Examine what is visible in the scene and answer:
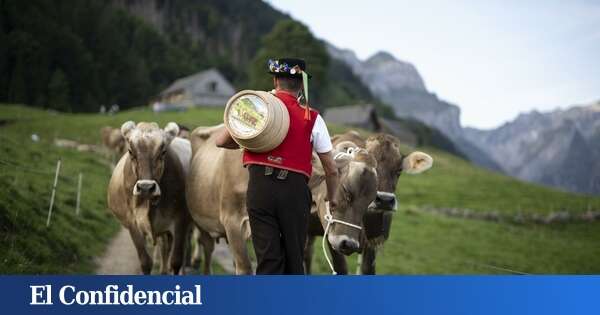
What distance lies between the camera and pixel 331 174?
5.32 metres

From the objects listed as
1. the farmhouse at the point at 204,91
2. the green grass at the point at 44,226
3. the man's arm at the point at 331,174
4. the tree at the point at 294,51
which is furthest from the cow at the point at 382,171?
the farmhouse at the point at 204,91

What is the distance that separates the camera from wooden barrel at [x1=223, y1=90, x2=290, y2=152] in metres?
4.85

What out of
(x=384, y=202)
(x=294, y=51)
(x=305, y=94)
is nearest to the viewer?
(x=305, y=94)

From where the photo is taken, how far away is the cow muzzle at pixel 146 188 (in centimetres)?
754

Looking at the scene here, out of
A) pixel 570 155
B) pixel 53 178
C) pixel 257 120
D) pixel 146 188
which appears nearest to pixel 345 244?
pixel 257 120

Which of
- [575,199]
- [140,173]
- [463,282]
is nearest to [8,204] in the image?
[140,173]

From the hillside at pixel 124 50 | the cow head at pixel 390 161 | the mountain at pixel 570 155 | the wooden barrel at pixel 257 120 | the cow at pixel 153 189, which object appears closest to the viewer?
the wooden barrel at pixel 257 120

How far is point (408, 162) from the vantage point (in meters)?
8.26

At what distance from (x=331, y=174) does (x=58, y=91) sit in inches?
2087

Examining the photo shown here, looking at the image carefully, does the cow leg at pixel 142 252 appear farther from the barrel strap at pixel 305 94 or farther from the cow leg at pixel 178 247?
the barrel strap at pixel 305 94

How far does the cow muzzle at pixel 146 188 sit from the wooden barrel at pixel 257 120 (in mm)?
2824

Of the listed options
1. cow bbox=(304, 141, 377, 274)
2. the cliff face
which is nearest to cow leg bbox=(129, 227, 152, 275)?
cow bbox=(304, 141, 377, 274)

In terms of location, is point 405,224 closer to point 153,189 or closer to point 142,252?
Answer: point 142,252

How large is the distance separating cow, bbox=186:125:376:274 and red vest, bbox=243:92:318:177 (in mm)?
601
